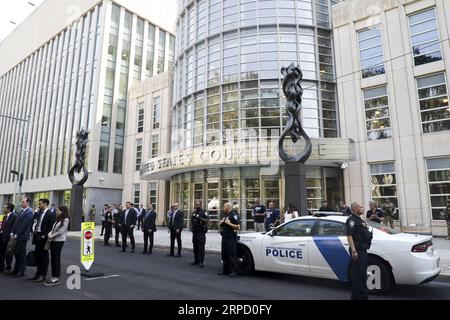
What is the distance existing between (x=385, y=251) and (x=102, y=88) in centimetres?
3353

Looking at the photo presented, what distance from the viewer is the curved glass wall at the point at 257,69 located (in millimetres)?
20688

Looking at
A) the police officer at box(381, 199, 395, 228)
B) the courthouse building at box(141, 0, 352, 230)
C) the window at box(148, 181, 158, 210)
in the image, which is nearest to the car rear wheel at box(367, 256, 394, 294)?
the police officer at box(381, 199, 395, 228)

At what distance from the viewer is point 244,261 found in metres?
8.12

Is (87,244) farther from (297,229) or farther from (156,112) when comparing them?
(156,112)

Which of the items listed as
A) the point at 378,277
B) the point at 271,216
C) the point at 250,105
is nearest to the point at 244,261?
the point at 378,277

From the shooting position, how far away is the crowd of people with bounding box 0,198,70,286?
7133mm

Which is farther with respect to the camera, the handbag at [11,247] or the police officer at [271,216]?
the police officer at [271,216]

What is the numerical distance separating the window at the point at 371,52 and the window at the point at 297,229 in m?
15.3

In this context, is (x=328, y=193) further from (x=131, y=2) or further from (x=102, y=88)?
(x=131, y=2)

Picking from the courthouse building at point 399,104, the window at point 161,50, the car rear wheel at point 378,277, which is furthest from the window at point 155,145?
the car rear wheel at point 378,277

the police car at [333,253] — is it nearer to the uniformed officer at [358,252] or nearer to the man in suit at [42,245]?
the uniformed officer at [358,252]

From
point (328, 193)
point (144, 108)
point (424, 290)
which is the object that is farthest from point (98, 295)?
point (144, 108)

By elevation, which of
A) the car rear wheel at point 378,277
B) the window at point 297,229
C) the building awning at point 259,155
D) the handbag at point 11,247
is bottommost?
the car rear wheel at point 378,277

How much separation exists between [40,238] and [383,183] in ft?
55.6
